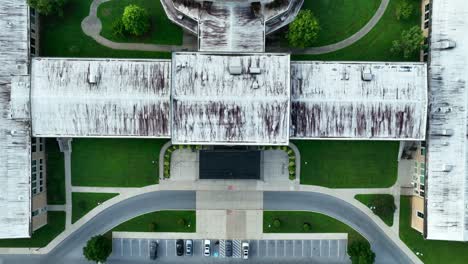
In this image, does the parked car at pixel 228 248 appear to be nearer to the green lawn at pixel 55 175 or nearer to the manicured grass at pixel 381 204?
the manicured grass at pixel 381 204

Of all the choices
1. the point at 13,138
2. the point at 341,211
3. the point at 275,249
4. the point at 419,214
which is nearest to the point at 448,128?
the point at 419,214

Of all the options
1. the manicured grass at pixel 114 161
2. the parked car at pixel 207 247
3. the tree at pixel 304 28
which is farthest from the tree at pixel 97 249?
the tree at pixel 304 28

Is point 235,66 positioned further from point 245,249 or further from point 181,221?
point 245,249

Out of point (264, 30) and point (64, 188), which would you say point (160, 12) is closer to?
point (264, 30)

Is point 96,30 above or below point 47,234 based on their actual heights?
above

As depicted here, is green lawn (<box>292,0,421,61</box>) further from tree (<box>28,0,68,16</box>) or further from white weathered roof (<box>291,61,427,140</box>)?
tree (<box>28,0,68,16</box>)

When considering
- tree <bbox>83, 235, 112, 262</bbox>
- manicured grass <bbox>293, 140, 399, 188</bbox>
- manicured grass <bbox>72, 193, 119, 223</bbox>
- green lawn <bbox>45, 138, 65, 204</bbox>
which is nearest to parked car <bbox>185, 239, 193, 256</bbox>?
tree <bbox>83, 235, 112, 262</bbox>
